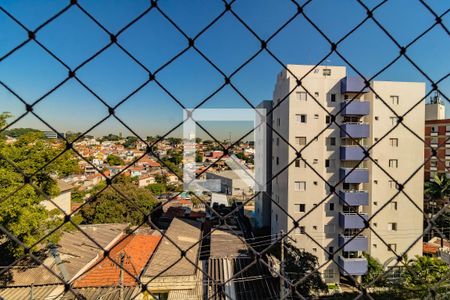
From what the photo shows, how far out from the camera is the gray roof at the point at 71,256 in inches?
167

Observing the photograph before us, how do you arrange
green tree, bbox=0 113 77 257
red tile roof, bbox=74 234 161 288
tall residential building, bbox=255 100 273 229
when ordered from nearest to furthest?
green tree, bbox=0 113 77 257, red tile roof, bbox=74 234 161 288, tall residential building, bbox=255 100 273 229

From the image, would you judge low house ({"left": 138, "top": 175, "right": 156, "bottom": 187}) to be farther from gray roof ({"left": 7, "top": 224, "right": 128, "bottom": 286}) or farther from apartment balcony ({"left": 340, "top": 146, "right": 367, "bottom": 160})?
apartment balcony ({"left": 340, "top": 146, "right": 367, "bottom": 160})

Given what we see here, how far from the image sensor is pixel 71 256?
5070 mm

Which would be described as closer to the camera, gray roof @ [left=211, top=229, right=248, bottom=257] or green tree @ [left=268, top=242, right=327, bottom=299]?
green tree @ [left=268, top=242, right=327, bottom=299]

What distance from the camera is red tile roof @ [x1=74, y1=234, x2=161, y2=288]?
13.8 ft

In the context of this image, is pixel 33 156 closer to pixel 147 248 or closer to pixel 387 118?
pixel 147 248

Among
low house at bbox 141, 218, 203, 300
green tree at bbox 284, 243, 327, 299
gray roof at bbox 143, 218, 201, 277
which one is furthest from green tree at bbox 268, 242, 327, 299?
gray roof at bbox 143, 218, 201, 277

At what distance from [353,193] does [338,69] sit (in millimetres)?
2567

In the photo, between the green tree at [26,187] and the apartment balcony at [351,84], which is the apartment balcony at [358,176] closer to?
the apartment balcony at [351,84]

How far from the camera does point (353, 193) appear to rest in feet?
18.9

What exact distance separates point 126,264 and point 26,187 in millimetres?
1976

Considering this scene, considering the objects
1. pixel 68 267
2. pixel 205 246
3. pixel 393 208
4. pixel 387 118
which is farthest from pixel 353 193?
pixel 68 267

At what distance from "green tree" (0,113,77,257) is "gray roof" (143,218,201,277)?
161 centimetres

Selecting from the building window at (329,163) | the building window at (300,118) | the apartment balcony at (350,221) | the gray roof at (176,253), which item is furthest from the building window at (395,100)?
the gray roof at (176,253)
